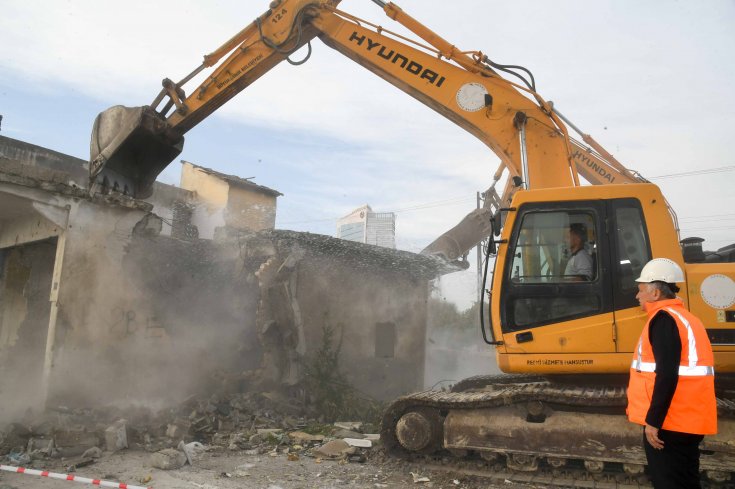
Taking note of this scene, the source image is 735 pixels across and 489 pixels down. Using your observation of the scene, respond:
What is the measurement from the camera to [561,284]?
16.0 ft

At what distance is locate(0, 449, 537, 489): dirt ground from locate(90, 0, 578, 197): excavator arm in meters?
3.13

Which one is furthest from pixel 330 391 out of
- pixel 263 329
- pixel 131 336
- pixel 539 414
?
pixel 539 414

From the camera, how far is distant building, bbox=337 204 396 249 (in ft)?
125

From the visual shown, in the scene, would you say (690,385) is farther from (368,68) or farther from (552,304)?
(368,68)

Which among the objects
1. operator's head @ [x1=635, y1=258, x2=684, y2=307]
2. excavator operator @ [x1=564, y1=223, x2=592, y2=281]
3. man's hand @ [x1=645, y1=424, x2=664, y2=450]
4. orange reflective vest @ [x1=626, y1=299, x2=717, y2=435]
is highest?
excavator operator @ [x1=564, y1=223, x2=592, y2=281]

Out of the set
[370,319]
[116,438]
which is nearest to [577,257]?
[116,438]

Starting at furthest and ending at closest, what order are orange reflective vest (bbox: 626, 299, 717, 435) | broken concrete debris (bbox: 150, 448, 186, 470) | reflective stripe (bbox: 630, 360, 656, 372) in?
1. broken concrete debris (bbox: 150, 448, 186, 470)
2. reflective stripe (bbox: 630, 360, 656, 372)
3. orange reflective vest (bbox: 626, 299, 717, 435)

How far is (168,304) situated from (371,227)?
29.6 m

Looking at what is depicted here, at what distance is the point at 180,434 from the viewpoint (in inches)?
264

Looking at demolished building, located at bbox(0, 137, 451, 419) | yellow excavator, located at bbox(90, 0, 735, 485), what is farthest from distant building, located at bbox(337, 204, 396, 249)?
yellow excavator, located at bbox(90, 0, 735, 485)

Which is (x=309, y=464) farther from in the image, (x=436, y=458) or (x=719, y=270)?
(x=719, y=270)

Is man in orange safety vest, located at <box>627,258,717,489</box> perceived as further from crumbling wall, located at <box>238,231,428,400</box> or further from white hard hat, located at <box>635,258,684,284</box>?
crumbling wall, located at <box>238,231,428,400</box>

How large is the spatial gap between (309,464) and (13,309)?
693cm

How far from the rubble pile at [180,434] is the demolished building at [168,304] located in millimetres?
750
